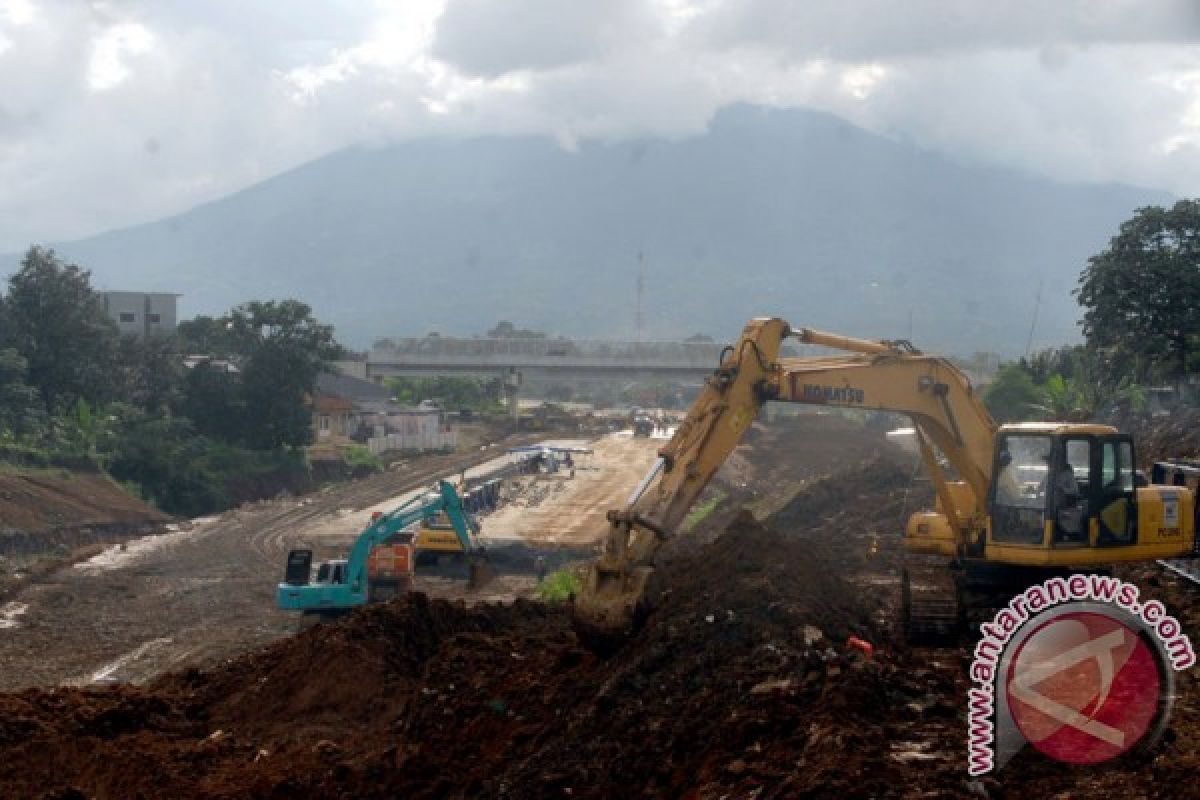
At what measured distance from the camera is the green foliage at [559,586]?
92.9ft

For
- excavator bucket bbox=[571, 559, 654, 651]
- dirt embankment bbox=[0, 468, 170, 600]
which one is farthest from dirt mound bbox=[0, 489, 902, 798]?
dirt embankment bbox=[0, 468, 170, 600]

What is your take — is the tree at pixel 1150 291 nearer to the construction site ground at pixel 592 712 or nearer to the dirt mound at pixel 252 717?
the construction site ground at pixel 592 712

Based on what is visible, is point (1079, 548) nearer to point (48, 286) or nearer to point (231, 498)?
point (231, 498)

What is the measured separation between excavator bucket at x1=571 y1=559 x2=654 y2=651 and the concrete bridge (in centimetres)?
8403

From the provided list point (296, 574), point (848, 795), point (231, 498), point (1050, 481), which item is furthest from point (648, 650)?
point (231, 498)

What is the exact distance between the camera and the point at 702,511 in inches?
1758

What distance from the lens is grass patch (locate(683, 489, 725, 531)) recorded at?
4199 centimetres

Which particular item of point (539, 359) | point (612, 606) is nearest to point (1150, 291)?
point (612, 606)

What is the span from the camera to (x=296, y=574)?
25.0 m

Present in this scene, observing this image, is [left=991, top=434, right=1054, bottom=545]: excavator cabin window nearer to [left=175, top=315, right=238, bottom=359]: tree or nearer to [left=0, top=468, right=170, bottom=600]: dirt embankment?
[left=0, top=468, right=170, bottom=600]: dirt embankment

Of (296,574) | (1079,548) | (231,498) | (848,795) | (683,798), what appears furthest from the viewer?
(231,498)

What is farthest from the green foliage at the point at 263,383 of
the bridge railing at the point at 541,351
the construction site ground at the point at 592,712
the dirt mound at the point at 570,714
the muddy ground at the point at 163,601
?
the bridge railing at the point at 541,351

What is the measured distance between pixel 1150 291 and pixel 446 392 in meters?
75.2

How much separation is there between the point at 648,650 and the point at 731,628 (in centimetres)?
91
